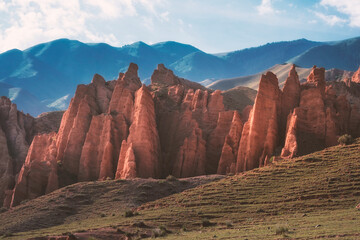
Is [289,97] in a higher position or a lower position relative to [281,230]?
higher

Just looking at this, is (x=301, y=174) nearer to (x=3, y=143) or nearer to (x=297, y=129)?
(x=297, y=129)

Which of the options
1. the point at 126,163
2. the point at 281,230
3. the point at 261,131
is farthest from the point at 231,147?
the point at 281,230

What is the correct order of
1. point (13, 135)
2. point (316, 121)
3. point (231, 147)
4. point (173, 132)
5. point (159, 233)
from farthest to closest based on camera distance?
point (13, 135) → point (173, 132) → point (231, 147) → point (316, 121) → point (159, 233)

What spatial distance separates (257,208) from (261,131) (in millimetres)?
22327

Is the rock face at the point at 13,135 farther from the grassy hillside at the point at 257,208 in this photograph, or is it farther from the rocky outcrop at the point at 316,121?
the rocky outcrop at the point at 316,121

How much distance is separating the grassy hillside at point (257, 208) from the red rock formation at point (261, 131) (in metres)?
8.75

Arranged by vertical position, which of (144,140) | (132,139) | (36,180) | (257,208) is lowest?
(257,208)

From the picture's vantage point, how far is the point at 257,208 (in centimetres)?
4431

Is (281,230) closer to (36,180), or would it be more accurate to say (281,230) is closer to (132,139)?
(132,139)

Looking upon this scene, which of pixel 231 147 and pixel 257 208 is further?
pixel 231 147

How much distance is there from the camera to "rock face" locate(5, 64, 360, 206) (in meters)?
63.9

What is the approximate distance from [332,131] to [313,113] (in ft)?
11.7

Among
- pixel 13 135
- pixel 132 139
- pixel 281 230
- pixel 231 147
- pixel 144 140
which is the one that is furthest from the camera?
pixel 13 135

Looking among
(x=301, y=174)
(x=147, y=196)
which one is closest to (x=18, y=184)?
(x=147, y=196)
